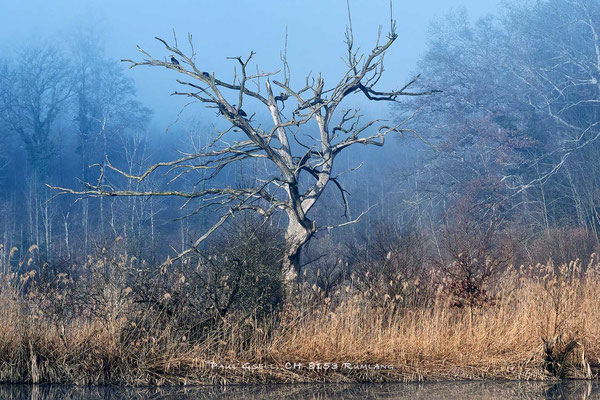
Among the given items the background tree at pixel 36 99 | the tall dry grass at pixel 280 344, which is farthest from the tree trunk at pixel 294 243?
the background tree at pixel 36 99

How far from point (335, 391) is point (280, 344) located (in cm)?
134

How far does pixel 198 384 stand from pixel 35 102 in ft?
119

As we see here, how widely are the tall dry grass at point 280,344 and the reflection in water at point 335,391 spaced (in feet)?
1.03

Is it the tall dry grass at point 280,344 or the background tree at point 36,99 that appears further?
the background tree at point 36,99

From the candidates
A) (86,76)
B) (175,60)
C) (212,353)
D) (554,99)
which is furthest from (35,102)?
(212,353)

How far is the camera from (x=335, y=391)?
7.99 m

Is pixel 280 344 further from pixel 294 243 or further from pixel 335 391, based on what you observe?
pixel 294 243

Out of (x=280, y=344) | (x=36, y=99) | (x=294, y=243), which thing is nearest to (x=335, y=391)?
(x=280, y=344)

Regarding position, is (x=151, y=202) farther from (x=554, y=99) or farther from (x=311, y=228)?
(x=311, y=228)

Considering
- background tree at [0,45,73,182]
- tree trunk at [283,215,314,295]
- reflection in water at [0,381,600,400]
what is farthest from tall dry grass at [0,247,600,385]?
background tree at [0,45,73,182]

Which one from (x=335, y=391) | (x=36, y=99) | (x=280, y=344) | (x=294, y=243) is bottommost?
(x=335, y=391)

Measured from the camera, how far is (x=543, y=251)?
1962 cm

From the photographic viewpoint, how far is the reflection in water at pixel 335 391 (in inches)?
298

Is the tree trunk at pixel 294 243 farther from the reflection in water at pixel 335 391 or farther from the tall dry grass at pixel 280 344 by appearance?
the reflection in water at pixel 335 391
